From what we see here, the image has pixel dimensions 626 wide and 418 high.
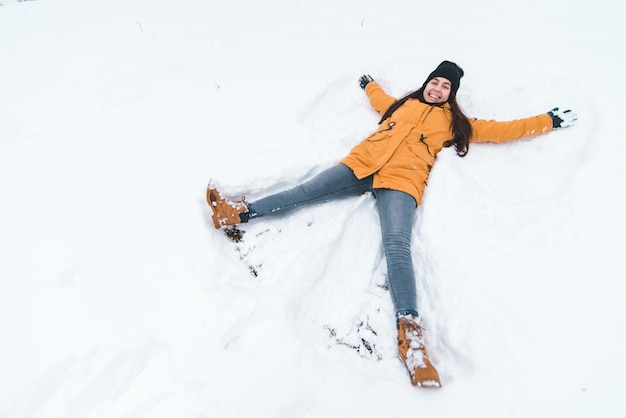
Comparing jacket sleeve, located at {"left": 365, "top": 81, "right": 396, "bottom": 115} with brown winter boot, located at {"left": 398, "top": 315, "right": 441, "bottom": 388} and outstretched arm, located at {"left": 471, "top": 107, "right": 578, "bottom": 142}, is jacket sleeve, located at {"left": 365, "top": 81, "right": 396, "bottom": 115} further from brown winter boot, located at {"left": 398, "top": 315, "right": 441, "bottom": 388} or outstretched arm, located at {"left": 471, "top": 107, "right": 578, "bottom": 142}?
brown winter boot, located at {"left": 398, "top": 315, "right": 441, "bottom": 388}

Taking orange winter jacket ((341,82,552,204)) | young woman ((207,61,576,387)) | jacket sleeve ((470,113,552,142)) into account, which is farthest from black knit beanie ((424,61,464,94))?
jacket sleeve ((470,113,552,142))

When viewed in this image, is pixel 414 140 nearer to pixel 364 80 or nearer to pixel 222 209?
pixel 364 80

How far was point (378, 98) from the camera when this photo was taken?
3.31 m

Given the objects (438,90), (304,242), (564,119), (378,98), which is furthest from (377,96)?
(304,242)

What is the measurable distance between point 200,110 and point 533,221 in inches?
128

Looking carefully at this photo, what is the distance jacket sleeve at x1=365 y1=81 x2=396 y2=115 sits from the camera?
326 cm

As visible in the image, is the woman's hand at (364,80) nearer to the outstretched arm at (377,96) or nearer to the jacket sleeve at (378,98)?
the outstretched arm at (377,96)

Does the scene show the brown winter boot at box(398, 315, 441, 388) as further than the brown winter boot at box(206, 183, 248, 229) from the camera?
No

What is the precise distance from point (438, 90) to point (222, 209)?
2164mm

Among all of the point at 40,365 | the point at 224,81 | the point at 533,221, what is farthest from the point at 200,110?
the point at 533,221

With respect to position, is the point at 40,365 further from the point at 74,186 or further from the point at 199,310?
the point at 74,186

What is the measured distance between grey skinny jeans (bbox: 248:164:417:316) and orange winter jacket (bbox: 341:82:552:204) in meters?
0.10

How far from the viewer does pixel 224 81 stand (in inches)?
152

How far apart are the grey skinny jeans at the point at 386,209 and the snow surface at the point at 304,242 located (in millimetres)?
157
